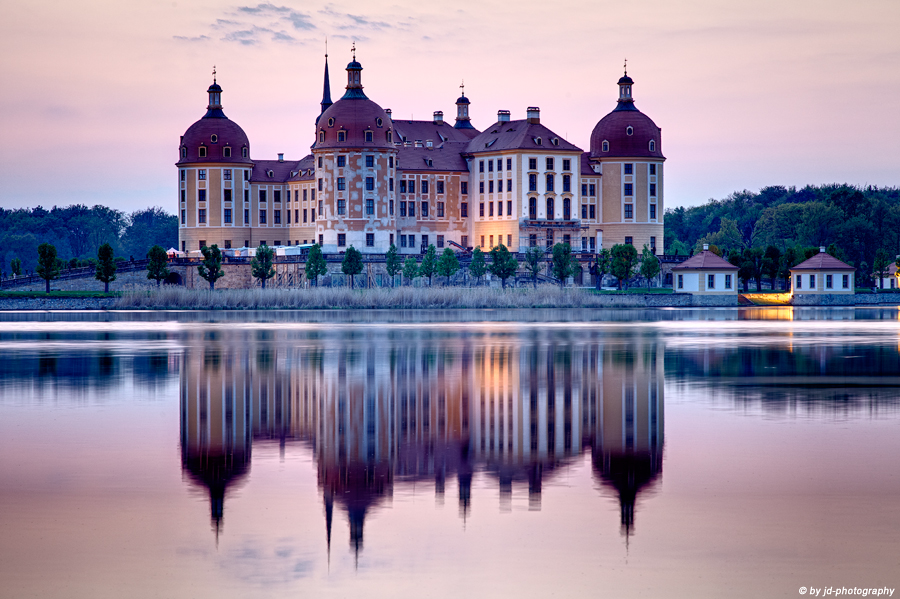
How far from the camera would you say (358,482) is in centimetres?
1180

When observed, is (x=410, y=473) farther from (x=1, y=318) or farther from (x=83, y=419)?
(x=1, y=318)

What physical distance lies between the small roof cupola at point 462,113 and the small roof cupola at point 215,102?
24.6m

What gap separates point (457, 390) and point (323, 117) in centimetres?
8038

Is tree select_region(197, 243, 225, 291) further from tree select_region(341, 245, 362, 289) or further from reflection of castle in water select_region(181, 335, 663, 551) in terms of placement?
reflection of castle in water select_region(181, 335, 663, 551)

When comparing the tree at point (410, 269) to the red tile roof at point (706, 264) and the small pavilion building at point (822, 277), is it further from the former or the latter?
the small pavilion building at point (822, 277)

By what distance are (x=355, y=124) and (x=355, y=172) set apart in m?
4.22

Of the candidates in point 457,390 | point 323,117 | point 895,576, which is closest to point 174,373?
point 457,390

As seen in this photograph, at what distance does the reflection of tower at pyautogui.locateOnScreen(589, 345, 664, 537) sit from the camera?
11.9m

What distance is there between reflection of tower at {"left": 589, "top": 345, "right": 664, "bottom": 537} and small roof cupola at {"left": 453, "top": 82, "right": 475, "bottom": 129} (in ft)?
295

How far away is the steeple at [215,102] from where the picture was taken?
104688 millimetres

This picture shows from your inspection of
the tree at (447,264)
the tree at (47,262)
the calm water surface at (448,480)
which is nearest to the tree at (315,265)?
the tree at (447,264)

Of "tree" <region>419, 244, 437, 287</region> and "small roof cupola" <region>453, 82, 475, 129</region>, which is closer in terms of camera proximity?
"tree" <region>419, 244, 437, 287</region>

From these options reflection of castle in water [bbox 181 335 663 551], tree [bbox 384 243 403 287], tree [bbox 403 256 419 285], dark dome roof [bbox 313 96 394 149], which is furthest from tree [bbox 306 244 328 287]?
reflection of castle in water [bbox 181 335 663 551]

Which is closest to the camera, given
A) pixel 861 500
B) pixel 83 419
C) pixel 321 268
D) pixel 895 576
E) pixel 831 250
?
pixel 895 576
